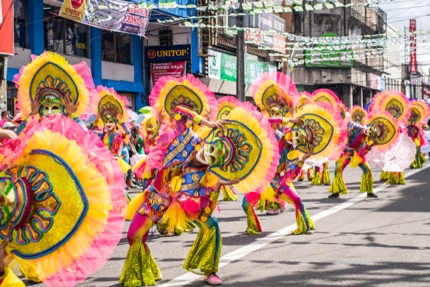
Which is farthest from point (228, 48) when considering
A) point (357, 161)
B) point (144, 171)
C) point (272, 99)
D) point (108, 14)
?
point (144, 171)

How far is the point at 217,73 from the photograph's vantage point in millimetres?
30625

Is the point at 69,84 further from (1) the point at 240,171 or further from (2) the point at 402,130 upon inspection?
(2) the point at 402,130

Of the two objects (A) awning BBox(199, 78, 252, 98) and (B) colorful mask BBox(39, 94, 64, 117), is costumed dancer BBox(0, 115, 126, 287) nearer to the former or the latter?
(B) colorful mask BBox(39, 94, 64, 117)

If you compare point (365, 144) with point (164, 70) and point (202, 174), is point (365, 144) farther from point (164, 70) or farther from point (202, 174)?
point (164, 70)

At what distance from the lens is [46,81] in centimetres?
854

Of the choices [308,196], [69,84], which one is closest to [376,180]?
[308,196]

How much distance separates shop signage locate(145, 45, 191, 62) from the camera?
81.8 ft

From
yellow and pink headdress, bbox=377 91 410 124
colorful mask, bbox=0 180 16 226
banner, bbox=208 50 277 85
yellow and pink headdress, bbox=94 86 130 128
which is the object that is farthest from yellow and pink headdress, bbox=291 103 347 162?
banner, bbox=208 50 277 85

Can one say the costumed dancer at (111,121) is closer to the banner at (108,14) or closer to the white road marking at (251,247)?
the white road marking at (251,247)

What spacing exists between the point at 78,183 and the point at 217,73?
26.7 meters

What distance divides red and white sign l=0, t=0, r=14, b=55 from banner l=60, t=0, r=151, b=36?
4.52 feet

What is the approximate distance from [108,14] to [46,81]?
38.4 ft

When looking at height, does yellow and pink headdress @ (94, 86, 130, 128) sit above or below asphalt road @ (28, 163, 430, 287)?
above

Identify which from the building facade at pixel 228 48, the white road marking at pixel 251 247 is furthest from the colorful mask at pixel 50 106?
the building facade at pixel 228 48
